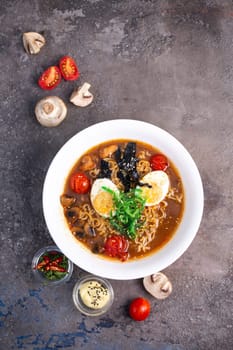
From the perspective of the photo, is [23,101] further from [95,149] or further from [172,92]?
[172,92]

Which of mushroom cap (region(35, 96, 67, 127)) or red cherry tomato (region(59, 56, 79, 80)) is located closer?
mushroom cap (region(35, 96, 67, 127))

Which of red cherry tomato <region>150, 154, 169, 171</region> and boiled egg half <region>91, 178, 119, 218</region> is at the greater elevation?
red cherry tomato <region>150, 154, 169, 171</region>

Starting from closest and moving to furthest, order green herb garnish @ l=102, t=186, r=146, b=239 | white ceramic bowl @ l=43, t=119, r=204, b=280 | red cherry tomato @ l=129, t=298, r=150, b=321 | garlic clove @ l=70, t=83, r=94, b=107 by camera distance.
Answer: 1. white ceramic bowl @ l=43, t=119, r=204, b=280
2. green herb garnish @ l=102, t=186, r=146, b=239
3. red cherry tomato @ l=129, t=298, r=150, b=321
4. garlic clove @ l=70, t=83, r=94, b=107

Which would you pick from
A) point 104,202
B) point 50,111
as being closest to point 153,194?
point 104,202

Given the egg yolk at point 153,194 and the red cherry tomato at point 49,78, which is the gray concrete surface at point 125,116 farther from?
the egg yolk at point 153,194

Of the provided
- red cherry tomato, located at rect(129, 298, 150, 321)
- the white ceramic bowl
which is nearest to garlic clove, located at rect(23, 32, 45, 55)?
the white ceramic bowl

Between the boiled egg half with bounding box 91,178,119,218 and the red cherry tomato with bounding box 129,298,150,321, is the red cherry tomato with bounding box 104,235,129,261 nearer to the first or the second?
the boiled egg half with bounding box 91,178,119,218

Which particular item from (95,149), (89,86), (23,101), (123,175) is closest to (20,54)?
(23,101)
